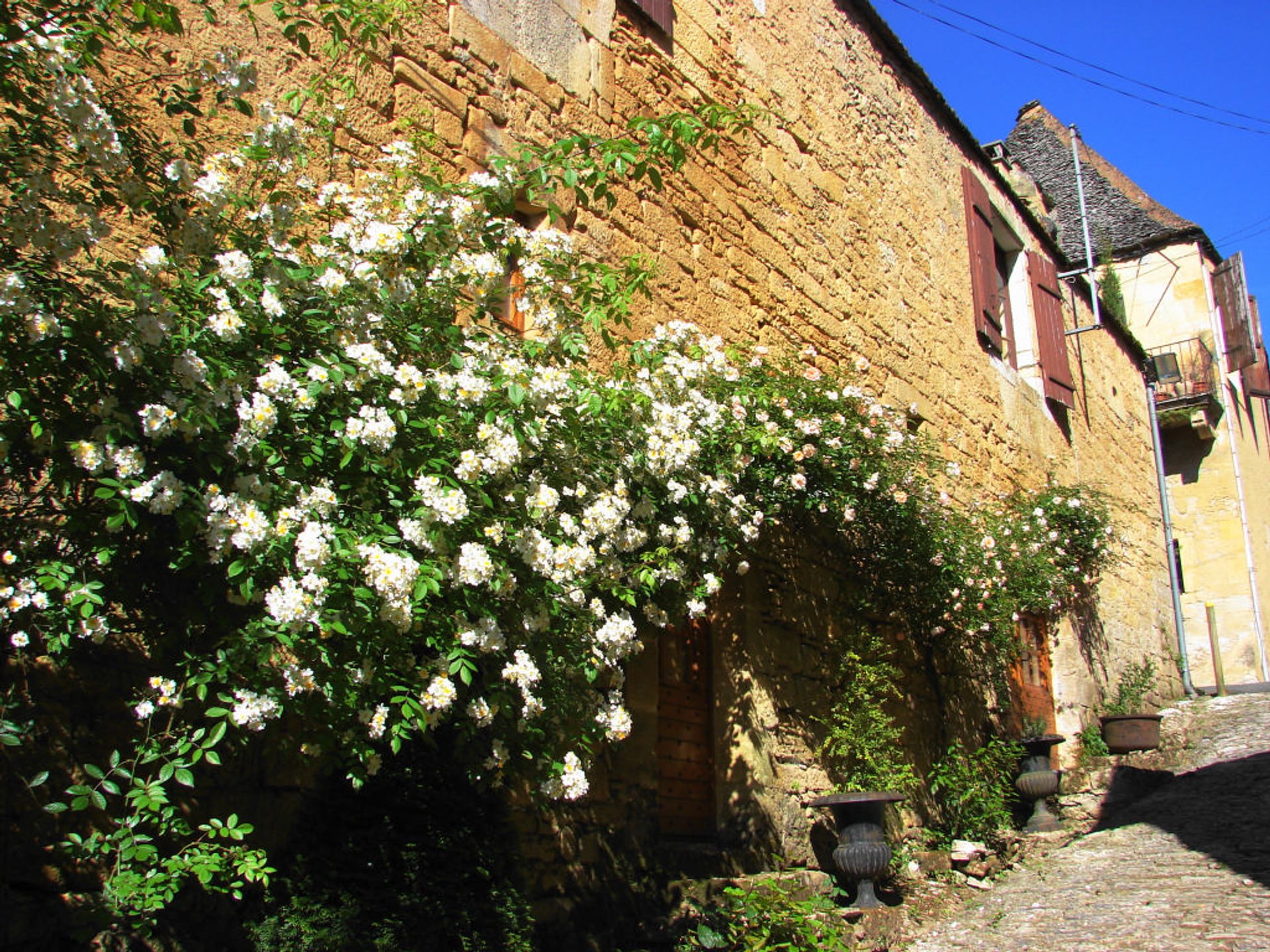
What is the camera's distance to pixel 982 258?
30.7 ft

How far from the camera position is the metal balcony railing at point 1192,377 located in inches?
626

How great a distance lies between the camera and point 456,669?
2.49m

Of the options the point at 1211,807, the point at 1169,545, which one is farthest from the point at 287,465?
the point at 1169,545

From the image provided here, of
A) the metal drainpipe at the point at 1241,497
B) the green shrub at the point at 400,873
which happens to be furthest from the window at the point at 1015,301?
the green shrub at the point at 400,873

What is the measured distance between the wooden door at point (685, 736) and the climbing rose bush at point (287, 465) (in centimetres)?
135

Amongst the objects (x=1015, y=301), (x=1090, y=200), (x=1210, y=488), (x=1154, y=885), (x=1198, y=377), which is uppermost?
(x=1090, y=200)

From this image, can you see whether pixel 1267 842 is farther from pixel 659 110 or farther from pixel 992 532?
pixel 659 110

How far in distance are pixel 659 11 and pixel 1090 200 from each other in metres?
14.5

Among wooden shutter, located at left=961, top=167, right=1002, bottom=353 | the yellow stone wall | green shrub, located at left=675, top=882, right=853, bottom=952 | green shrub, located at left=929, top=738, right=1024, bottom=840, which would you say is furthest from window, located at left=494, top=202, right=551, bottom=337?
the yellow stone wall

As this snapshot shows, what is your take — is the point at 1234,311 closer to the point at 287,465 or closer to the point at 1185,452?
the point at 1185,452

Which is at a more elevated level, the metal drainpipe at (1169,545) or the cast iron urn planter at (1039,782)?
the metal drainpipe at (1169,545)

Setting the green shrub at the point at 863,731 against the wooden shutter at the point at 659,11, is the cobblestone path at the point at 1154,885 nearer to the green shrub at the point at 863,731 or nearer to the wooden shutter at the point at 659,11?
the green shrub at the point at 863,731

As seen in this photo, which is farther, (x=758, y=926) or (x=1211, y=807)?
(x=1211, y=807)

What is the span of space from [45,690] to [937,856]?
488 centimetres
